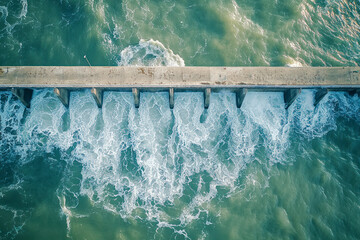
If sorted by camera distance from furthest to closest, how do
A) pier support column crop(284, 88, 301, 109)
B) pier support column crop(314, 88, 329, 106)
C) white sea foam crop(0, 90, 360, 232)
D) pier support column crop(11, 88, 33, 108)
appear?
pier support column crop(314, 88, 329, 106), pier support column crop(284, 88, 301, 109), pier support column crop(11, 88, 33, 108), white sea foam crop(0, 90, 360, 232)

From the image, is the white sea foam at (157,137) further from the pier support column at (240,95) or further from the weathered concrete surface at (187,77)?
the weathered concrete surface at (187,77)

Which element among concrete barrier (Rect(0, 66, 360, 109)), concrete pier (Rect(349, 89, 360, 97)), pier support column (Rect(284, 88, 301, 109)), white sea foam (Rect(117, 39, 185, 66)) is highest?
white sea foam (Rect(117, 39, 185, 66))

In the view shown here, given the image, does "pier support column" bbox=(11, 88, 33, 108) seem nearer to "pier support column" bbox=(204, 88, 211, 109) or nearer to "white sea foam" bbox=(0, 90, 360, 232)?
"white sea foam" bbox=(0, 90, 360, 232)

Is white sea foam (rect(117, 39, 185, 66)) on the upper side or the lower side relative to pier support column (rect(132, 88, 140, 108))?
upper

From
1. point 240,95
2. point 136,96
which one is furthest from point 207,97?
point 136,96

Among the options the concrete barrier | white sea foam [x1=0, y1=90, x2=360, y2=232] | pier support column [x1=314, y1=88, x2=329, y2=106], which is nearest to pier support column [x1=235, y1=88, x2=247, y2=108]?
the concrete barrier

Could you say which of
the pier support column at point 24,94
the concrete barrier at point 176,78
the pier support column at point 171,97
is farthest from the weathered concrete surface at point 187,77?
the pier support column at point 24,94

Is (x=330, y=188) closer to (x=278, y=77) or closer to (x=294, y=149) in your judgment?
(x=294, y=149)

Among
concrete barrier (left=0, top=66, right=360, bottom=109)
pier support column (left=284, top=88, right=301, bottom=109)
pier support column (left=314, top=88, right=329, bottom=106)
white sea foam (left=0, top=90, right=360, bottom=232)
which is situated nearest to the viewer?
concrete barrier (left=0, top=66, right=360, bottom=109)
